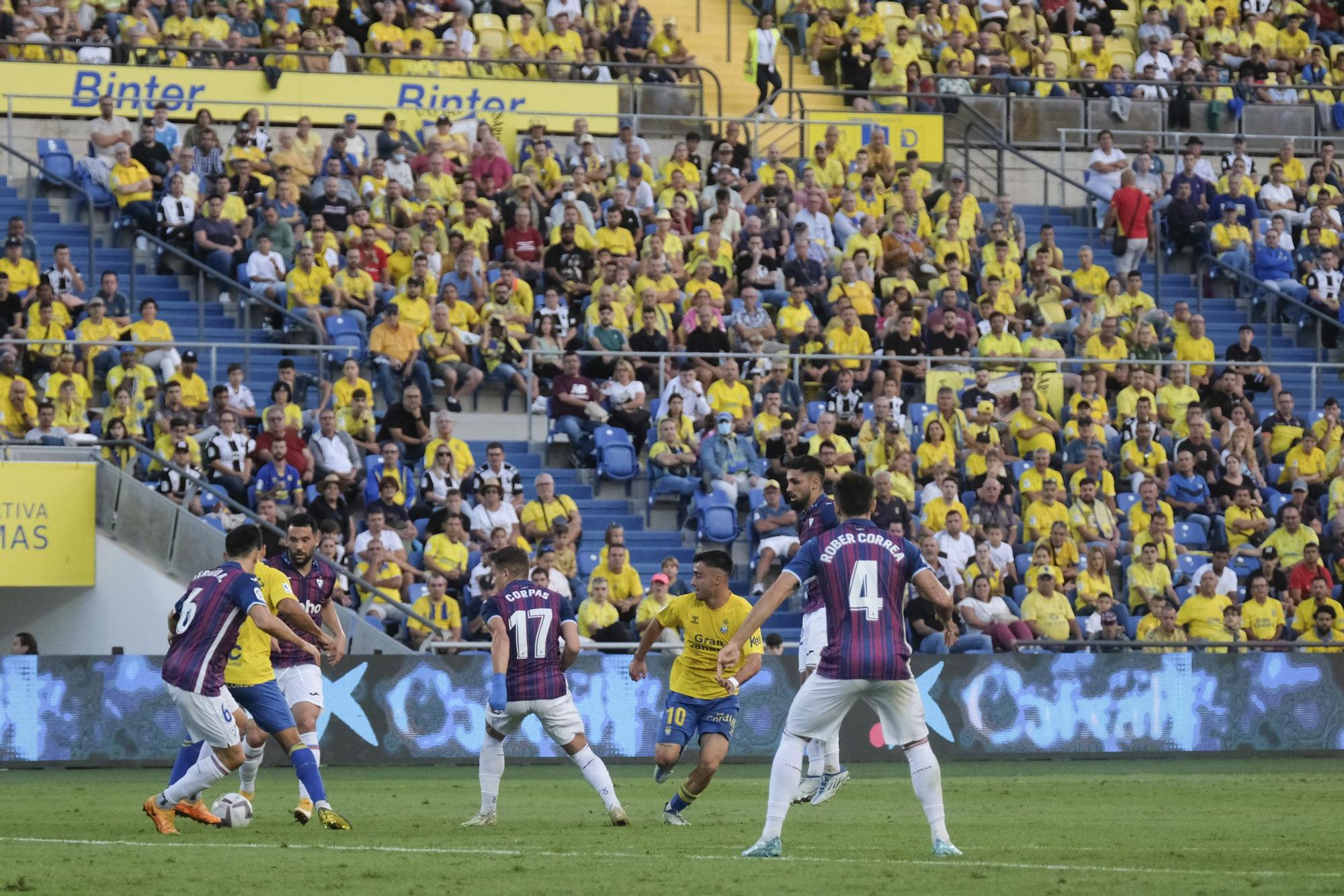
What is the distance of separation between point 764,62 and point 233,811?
19.8 metres

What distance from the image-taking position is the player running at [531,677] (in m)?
13.7

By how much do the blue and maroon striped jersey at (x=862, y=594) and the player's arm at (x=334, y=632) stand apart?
13.9 feet

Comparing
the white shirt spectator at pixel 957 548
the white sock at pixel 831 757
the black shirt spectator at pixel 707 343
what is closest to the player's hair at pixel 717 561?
the white sock at pixel 831 757

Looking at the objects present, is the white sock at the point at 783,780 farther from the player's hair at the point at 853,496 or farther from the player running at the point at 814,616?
the player running at the point at 814,616

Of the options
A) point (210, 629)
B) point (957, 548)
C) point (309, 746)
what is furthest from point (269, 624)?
point (957, 548)

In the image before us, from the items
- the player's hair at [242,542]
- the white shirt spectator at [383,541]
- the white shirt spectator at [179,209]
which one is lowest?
the white shirt spectator at [383,541]

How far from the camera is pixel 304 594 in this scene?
14.5 metres

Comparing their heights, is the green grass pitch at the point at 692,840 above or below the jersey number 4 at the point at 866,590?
below

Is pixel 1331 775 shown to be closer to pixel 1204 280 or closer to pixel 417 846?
pixel 417 846

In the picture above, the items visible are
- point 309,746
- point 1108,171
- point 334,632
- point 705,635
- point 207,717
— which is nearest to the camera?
point 207,717

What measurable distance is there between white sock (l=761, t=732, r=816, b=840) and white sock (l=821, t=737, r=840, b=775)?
4.62 meters

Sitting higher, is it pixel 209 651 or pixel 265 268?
pixel 265 268

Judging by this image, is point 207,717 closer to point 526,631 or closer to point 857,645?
point 526,631

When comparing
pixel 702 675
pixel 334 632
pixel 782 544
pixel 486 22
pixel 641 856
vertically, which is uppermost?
pixel 486 22
